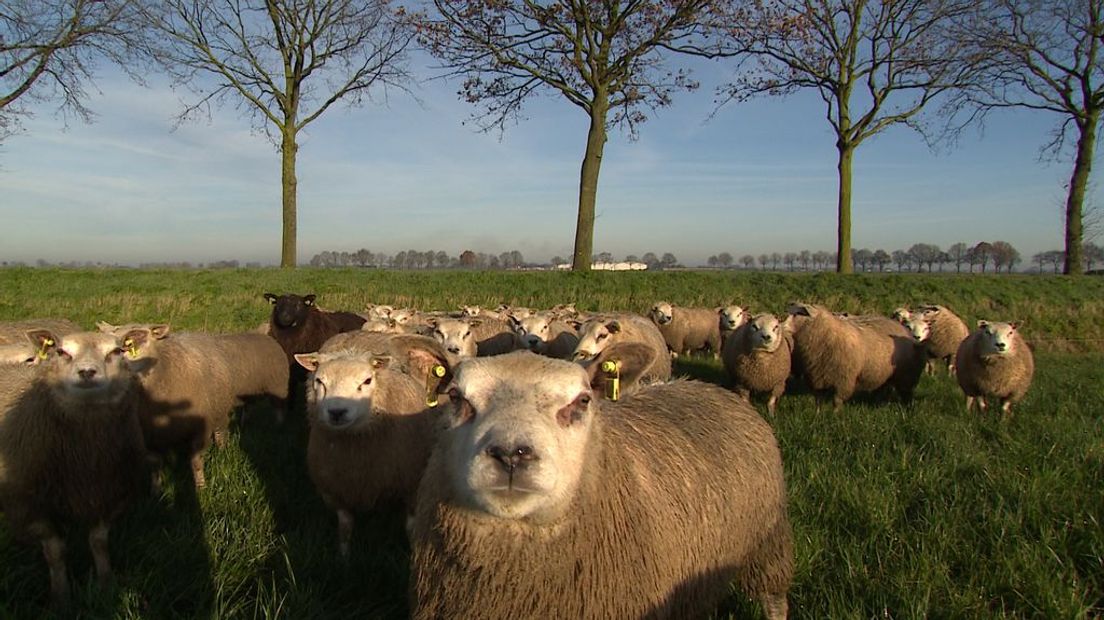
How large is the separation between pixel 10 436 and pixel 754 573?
4328 millimetres

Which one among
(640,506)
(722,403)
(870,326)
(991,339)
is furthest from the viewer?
(870,326)

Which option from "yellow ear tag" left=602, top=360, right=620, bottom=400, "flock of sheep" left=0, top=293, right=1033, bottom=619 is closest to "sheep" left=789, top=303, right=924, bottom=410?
"flock of sheep" left=0, top=293, right=1033, bottom=619

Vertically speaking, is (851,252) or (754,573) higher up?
(851,252)

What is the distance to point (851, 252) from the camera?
19.5 m

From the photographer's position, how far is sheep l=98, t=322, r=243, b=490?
5227mm

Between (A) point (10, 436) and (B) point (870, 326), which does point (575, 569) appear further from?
(B) point (870, 326)

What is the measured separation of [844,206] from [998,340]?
12.9 metres

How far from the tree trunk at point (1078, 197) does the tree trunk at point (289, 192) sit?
2722 cm

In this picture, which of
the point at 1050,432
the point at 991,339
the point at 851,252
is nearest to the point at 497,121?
the point at 851,252

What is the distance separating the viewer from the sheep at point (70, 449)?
3.34 metres

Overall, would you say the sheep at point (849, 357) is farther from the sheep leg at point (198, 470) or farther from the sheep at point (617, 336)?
the sheep leg at point (198, 470)

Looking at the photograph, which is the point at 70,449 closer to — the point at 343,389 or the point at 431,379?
the point at 343,389

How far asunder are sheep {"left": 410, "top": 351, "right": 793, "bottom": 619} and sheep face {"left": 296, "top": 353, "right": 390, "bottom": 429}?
5.89 ft

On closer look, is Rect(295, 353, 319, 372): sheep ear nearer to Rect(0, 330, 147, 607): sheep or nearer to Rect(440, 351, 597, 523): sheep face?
Rect(0, 330, 147, 607): sheep
